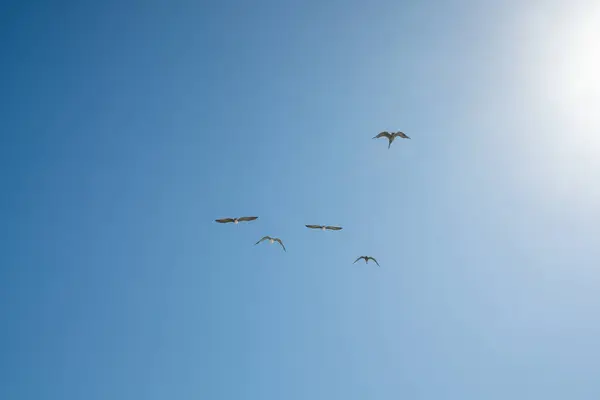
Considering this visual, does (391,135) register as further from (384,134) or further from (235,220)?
(235,220)

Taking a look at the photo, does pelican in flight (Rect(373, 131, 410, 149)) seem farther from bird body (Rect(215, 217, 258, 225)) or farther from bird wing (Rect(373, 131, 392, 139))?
bird body (Rect(215, 217, 258, 225))

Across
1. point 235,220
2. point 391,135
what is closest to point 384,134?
point 391,135

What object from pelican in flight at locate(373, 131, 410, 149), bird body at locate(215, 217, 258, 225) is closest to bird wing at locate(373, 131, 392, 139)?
pelican in flight at locate(373, 131, 410, 149)

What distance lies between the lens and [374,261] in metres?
76.9

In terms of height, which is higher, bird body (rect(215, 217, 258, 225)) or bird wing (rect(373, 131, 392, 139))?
bird wing (rect(373, 131, 392, 139))

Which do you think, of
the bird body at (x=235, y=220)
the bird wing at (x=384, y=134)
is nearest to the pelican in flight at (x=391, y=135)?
the bird wing at (x=384, y=134)

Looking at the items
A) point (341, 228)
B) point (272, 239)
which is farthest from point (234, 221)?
point (341, 228)

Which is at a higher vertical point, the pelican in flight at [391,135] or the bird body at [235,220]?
the pelican in flight at [391,135]

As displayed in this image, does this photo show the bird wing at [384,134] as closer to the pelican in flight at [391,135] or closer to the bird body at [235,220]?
the pelican in flight at [391,135]

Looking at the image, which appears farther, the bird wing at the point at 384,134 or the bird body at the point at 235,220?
the bird wing at the point at 384,134

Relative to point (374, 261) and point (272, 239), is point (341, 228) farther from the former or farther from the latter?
point (374, 261)

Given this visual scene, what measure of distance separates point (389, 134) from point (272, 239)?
2305 cm

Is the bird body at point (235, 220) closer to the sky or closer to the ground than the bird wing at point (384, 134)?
closer to the ground

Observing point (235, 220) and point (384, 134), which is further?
point (384, 134)
